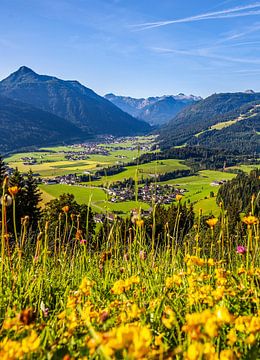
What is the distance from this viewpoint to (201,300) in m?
2.43

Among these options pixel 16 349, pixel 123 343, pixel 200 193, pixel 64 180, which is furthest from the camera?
pixel 64 180

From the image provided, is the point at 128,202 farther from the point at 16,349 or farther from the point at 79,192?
the point at 16,349

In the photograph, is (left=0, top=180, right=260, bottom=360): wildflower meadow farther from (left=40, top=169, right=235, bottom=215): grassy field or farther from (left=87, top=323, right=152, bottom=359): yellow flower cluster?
(left=40, top=169, right=235, bottom=215): grassy field

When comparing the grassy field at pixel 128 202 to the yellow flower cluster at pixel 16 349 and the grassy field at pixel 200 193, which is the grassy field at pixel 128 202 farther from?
the yellow flower cluster at pixel 16 349

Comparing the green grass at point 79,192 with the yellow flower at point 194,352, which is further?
the green grass at point 79,192

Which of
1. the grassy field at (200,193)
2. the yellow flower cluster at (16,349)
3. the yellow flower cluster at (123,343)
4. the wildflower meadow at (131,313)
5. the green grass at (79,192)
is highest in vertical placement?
the yellow flower cluster at (123,343)

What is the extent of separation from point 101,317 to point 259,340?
951mm

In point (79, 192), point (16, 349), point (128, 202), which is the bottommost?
point (79, 192)

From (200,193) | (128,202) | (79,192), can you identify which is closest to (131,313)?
(128,202)

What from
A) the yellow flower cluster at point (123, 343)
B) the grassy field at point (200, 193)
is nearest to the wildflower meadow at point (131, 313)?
the yellow flower cluster at point (123, 343)

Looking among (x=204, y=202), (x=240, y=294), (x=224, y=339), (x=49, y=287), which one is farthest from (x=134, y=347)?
(x=204, y=202)

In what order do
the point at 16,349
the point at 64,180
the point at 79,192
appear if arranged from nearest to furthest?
the point at 16,349
the point at 79,192
the point at 64,180

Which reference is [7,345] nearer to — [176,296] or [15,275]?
[176,296]

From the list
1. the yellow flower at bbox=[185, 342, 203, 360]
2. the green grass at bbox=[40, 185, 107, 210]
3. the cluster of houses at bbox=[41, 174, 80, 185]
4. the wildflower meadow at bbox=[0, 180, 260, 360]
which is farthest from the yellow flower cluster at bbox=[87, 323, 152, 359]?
the cluster of houses at bbox=[41, 174, 80, 185]
